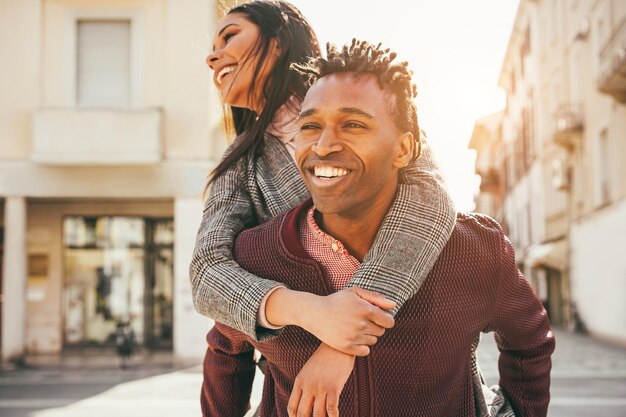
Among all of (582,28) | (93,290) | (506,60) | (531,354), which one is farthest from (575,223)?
(531,354)

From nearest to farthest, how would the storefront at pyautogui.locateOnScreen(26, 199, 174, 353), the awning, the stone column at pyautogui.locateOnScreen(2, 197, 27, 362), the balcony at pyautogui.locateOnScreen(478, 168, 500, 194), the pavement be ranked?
the pavement
the stone column at pyautogui.locateOnScreen(2, 197, 27, 362)
the storefront at pyautogui.locateOnScreen(26, 199, 174, 353)
the awning
the balcony at pyautogui.locateOnScreen(478, 168, 500, 194)

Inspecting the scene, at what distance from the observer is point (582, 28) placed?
2355cm

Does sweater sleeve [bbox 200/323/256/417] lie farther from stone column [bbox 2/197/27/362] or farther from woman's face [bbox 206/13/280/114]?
stone column [bbox 2/197/27/362]

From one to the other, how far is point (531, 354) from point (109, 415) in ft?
28.8

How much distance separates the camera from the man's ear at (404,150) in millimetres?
1935

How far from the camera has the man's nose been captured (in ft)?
6.04

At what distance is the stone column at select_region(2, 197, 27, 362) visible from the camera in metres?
16.1

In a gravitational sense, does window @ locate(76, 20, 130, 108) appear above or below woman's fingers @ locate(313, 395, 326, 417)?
above

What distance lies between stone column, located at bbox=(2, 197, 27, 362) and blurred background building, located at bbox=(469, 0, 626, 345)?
43.1 feet

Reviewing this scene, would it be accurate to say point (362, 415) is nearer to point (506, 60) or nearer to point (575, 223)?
point (575, 223)

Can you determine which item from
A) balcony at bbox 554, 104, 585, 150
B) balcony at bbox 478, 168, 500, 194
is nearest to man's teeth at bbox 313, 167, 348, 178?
balcony at bbox 554, 104, 585, 150

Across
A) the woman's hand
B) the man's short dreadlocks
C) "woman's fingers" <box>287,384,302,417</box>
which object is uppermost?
the man's short dreadlocks

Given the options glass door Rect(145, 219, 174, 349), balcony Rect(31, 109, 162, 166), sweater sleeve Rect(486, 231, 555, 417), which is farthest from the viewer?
glass door Rect(145, 219, 174, 349)

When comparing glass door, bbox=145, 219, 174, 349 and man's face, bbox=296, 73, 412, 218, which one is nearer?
man's face, bbox=296, 73, 412, 218
